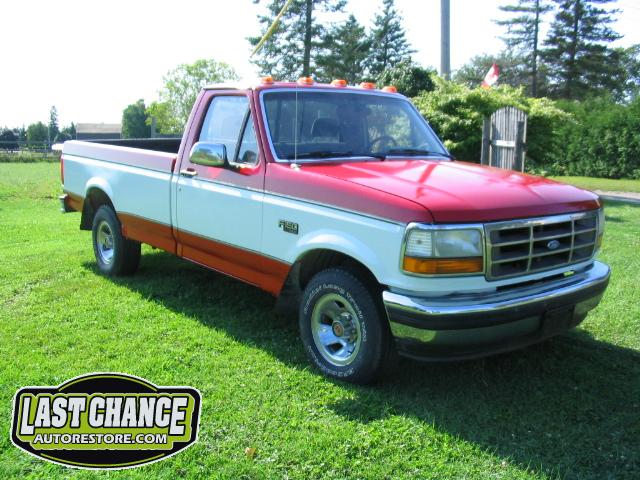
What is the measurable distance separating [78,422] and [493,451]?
7.48ft

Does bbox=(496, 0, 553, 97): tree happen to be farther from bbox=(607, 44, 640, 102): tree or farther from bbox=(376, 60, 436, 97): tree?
bbox=(376, 60, 436, 97): tree

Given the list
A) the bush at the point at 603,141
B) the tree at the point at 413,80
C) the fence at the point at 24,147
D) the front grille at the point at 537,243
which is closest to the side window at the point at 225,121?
the front grille at the point at 537,243

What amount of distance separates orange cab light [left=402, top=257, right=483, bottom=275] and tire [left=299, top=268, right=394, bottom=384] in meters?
0.45

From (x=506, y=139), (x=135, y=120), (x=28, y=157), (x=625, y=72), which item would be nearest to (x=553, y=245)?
(x=506, y=139)

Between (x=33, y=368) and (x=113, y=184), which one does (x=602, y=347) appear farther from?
(x=113, y=184)

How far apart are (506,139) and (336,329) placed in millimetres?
7475

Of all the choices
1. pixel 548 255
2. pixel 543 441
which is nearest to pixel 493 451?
pixel 543 441

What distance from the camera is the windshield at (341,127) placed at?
4816mm

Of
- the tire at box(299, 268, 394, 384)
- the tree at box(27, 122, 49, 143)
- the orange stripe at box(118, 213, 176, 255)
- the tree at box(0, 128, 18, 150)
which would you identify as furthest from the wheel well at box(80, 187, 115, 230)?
the tree at box(27, 122, 49, 143)

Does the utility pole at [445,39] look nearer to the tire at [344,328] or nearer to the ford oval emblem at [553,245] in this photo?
the ford oval emblem at [553,245]

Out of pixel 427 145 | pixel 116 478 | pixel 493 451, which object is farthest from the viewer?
pixel 427 145

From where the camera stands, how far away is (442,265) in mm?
3570

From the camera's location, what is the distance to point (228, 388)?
4109mm

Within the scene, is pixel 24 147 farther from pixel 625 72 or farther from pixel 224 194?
pixel 224 194
